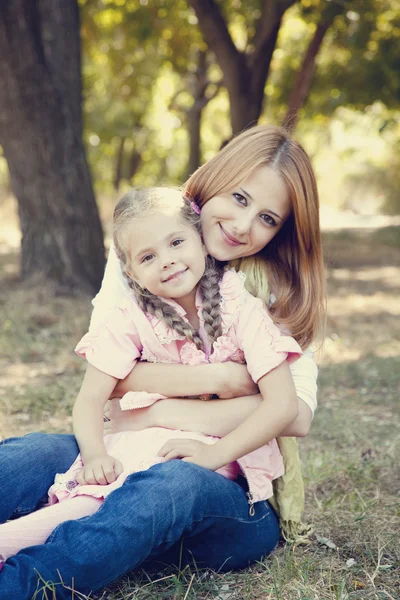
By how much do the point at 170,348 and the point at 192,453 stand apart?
38 cm

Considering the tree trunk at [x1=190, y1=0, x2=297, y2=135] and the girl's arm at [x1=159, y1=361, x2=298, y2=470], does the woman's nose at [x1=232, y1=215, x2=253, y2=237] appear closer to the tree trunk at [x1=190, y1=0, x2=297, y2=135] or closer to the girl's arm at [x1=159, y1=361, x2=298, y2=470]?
the girl's arm at [x1=159, y1=361, x2=298, y2=470]

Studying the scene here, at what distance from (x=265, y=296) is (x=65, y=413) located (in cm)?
184

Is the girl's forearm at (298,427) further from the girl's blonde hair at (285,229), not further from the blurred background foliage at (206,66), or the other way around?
the blurred background foliage at (206,66)

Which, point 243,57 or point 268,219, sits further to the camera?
point 243,57

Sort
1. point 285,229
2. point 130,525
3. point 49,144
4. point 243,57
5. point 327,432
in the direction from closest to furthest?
point 130,525
point 285,229
point 327,432
point 49,144
point 243,57

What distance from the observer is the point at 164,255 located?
221cm

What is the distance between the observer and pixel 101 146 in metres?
23.5

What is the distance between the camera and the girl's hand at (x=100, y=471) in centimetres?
211

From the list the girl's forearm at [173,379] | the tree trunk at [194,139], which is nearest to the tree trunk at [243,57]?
the tree trunk at [194,139]

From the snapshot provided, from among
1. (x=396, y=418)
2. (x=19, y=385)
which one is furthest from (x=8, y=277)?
(x=396, y=418)

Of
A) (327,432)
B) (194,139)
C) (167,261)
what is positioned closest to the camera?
(167,261)

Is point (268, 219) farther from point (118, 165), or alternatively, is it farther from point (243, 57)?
point (118, 165)

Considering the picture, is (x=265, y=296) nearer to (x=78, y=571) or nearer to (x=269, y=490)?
(x=269, y=490)

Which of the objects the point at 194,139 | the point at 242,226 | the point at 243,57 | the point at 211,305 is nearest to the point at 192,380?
the point at 211,305
